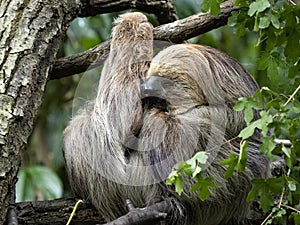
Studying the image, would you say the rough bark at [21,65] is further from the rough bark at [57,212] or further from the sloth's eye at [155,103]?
the sloth's eye at [155,103]

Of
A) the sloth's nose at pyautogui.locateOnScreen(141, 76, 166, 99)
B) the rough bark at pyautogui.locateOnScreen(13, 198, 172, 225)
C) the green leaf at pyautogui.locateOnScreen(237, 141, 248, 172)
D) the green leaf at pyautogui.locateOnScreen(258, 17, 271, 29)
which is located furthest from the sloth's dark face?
the green leaf at pyautogui.locateOnScreen(237, 141, 248, 172)

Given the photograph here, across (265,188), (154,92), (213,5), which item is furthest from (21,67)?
(265,188)

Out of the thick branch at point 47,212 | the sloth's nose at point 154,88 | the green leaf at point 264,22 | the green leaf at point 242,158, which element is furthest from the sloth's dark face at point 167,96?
the green leaf at point 242,158

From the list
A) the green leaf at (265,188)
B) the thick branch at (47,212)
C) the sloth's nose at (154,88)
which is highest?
the sloth's nose at (154,88)

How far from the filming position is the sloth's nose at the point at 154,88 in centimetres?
381

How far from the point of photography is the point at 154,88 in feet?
12.6

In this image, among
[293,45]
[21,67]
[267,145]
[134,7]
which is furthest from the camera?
[134,7]

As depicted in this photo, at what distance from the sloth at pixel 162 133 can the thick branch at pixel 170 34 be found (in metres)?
0.13

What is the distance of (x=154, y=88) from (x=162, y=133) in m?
Answer: 0.29

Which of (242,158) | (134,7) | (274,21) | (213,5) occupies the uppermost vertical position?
(134,7)

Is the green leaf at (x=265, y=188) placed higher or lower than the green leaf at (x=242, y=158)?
lower

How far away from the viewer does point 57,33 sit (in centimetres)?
375

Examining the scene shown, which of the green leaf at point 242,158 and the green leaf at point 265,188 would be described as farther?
the green leaf at point 265,188

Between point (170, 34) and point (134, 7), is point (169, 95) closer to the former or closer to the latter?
point (170, 34)
